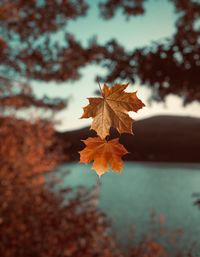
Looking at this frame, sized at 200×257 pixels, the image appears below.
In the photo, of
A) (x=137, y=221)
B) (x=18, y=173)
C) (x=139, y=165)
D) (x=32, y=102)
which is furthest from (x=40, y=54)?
(x=139, y=165)

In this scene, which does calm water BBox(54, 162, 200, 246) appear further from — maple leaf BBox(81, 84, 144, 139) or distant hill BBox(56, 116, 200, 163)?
maple leaf BBox(81, 84, 144, 139)

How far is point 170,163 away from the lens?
59719 mm

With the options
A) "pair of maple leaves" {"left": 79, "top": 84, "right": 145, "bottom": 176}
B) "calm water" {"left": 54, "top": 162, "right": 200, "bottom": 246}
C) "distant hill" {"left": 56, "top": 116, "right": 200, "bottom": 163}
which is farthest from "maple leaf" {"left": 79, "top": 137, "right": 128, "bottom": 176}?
"calm water" {"left": 54, "top": 162, "right": 200, "bottom": 246}

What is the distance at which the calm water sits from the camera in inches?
832

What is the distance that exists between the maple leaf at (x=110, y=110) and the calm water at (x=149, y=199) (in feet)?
41.3

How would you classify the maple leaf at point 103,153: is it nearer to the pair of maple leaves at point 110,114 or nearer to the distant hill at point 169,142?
the pair of maple leaves at point 110,114

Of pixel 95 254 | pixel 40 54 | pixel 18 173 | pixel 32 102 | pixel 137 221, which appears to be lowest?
pixel 137 221

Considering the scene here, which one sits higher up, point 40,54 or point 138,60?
point 40,54

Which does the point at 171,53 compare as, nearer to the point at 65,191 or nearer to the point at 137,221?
the point at 65,191

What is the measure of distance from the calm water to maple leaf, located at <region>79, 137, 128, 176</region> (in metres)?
12.5

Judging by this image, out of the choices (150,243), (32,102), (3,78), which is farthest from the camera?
(150,243)

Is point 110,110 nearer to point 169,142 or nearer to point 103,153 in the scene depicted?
point 103,153

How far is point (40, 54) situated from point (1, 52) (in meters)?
0.85

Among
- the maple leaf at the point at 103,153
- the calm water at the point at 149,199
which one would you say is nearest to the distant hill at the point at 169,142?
the calm water at the point at 149,199
